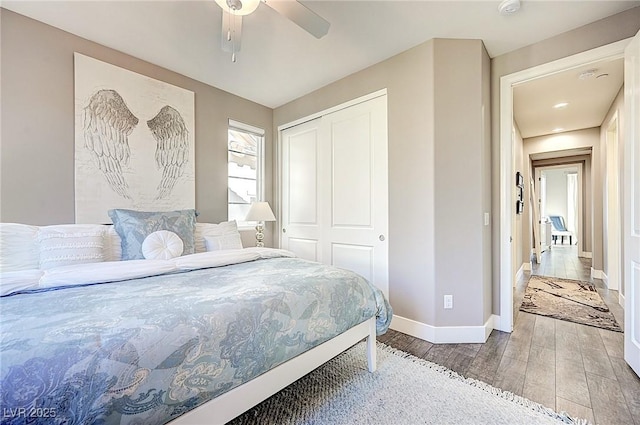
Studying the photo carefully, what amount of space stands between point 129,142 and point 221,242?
1281 millimetres

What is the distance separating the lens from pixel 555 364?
2.04m

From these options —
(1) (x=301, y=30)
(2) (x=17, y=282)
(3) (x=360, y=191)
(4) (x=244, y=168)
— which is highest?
(1) (x=301, y=30)

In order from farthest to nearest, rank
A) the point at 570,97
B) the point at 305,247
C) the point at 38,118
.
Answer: the point at 305,247 → the point at 570,97 → the point at 38,118

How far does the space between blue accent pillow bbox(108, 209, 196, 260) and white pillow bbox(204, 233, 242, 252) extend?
0.14 m

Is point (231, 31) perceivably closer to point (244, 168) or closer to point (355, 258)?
point (244, 168)

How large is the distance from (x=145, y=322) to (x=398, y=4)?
2.42 meters

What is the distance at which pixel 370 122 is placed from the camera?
2.96 meters

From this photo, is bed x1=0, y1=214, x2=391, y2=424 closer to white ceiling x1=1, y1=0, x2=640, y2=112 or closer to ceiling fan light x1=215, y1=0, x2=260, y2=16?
ceiling fan light x1=215, y1=0, x2=260, y2=16

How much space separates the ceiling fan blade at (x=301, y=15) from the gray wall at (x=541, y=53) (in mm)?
1861

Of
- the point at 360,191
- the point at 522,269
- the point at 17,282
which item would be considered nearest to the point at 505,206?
the point at 360,191

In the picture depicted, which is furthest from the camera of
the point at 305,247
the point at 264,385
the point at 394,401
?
the point at 305,247

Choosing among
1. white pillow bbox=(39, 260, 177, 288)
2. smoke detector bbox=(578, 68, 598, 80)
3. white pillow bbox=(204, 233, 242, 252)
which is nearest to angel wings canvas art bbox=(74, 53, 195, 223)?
white pillow bbox=(204, 233, 242, 252)

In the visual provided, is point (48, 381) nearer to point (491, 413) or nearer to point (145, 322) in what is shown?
point (145, 322)

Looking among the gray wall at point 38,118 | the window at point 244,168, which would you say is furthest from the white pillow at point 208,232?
the gray wall at point 38,118
